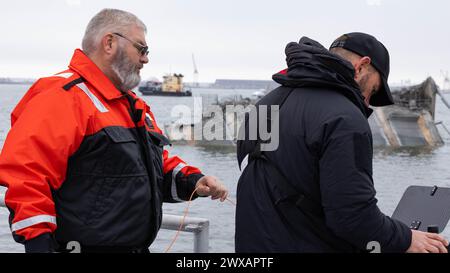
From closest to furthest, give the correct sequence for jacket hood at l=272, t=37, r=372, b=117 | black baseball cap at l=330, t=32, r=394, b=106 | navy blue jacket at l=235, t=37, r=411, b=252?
navy blue jacket at l=235, t=37, r=411, b=252 < jacket hood at l=272, t=37, r=372, b=117 < black baseball cap at l=330, t=32, r=394, b=106

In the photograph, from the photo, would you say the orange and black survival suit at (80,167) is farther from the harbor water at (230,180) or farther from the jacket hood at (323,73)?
the harbor water at (230,180)

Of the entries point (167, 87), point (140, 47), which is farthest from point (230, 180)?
point (167, 87)

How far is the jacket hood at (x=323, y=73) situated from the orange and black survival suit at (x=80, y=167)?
103cm

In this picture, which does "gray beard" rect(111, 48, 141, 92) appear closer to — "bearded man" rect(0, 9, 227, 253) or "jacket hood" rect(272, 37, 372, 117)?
"bearded man" rect(0, 9, 227, 253)

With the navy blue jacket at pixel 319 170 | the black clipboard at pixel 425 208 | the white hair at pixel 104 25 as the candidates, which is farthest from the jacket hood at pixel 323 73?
the white hair at pixel 104 25

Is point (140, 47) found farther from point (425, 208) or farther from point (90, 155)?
point (425, 208)

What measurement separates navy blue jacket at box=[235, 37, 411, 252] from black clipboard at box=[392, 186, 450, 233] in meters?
0.38

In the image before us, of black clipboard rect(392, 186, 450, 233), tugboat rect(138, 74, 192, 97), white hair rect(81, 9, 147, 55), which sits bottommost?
tugboat rect(138, 74, 192, 97)

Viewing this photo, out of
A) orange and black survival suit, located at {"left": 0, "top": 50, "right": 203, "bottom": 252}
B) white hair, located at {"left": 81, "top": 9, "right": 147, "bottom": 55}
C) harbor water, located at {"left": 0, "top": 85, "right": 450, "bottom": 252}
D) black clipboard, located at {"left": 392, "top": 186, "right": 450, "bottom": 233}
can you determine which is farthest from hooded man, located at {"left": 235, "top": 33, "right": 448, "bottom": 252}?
harbor water, located at {"left": 0, "top": 85, "right": 450, "bottom": 252}

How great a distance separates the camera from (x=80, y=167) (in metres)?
3.78

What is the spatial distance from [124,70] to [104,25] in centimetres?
29

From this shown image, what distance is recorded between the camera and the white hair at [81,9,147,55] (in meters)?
4.10

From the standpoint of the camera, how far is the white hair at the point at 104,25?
13.4 feet

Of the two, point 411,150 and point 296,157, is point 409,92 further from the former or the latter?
point 296,157
